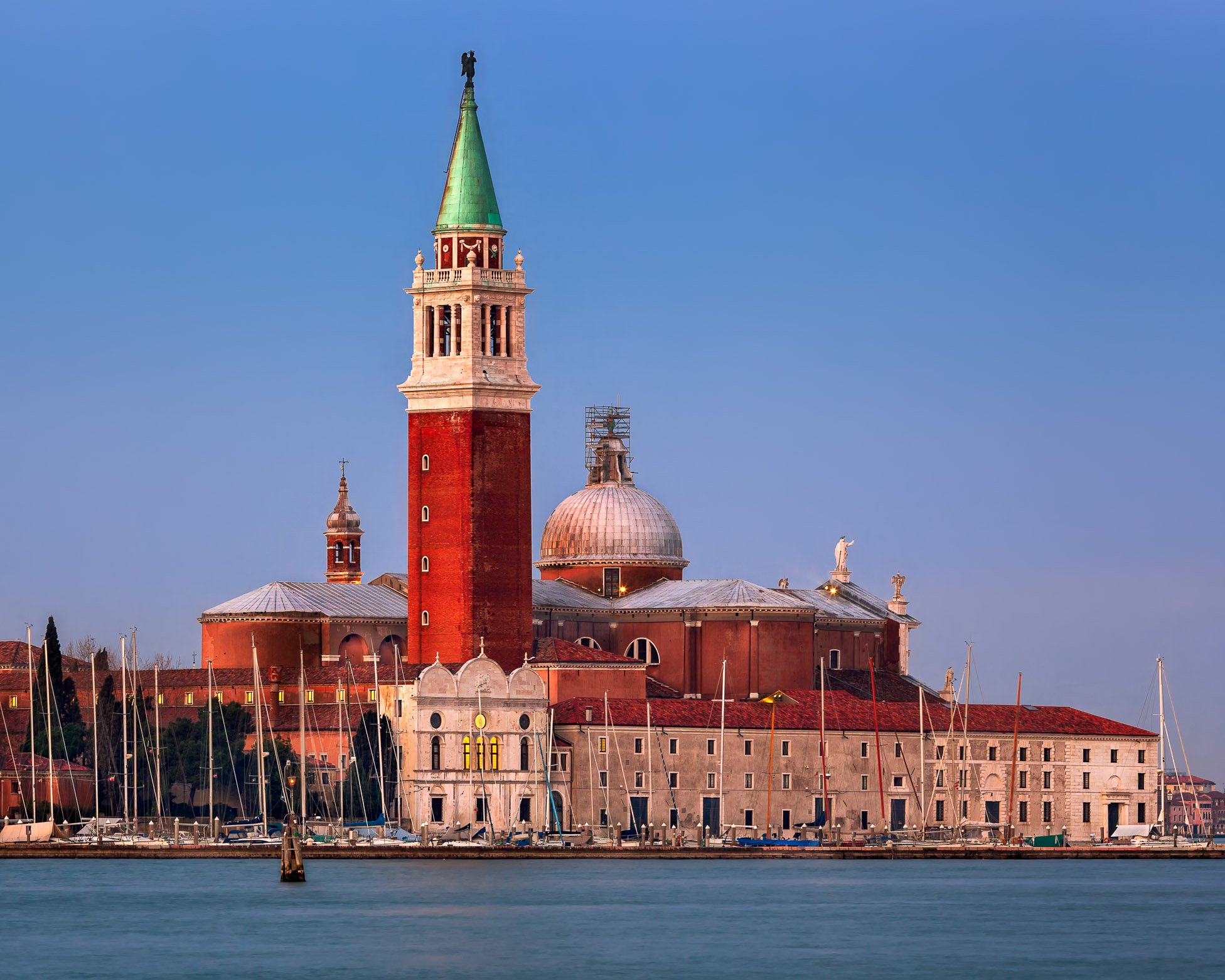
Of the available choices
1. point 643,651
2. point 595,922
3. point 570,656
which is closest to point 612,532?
point 643,651

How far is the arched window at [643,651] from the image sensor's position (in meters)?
91.5

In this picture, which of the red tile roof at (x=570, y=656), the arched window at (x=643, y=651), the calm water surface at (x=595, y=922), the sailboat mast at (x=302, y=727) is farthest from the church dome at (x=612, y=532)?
the calm water surface at (x=595, y=922)

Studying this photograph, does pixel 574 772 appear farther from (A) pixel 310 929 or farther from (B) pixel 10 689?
(A) pixel 310 929

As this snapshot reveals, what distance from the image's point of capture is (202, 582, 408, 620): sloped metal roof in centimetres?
8850

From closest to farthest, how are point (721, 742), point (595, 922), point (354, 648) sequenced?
point (595, 922) < point (721, 742) < point (354, 648)

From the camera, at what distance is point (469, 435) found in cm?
8388

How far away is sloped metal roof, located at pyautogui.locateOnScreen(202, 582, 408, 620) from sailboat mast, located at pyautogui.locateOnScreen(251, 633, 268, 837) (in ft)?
8.35

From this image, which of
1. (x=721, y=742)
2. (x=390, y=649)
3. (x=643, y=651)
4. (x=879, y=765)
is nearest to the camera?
(x=721, y=742)

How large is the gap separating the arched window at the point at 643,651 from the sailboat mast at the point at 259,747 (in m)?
10.9

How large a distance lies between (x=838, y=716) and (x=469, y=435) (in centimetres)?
1263

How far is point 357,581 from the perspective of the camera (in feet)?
325

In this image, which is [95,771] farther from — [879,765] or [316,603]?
[879,765]

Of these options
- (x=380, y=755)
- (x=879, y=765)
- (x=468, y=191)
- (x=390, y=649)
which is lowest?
(x=879, y=765)

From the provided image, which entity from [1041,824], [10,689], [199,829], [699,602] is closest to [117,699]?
[10,689]
